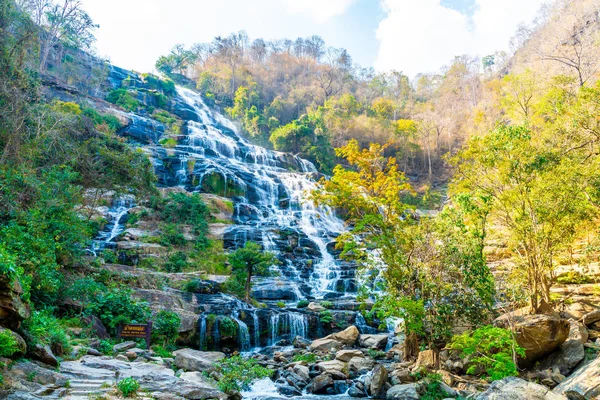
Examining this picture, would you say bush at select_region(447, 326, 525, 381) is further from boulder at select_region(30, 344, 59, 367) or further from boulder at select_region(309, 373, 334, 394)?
boulder at select_region(30, 344, 59, 367)

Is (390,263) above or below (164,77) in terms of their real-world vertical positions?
below

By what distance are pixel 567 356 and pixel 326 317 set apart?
7.73 meters

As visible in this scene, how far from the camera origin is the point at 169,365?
26.9 ft

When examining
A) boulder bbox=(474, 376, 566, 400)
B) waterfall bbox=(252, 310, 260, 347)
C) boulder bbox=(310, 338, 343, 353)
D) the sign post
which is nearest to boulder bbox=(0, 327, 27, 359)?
the sign post

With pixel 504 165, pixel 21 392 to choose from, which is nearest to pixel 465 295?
pixel 504 165

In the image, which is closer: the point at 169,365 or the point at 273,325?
the point at 169,365

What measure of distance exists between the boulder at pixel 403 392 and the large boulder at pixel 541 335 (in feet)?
9.73

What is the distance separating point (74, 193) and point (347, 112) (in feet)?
111

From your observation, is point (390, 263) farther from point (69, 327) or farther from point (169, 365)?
point (69, 327)

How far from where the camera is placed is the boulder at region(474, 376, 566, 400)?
579 cm

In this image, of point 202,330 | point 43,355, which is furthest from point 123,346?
point 202,330

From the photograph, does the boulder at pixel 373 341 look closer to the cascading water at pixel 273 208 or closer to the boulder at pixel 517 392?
the cascading water at pixel 273 208

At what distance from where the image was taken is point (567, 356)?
8930 millimetres

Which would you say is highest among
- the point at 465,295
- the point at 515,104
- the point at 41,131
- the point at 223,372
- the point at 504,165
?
the point at 515,104
